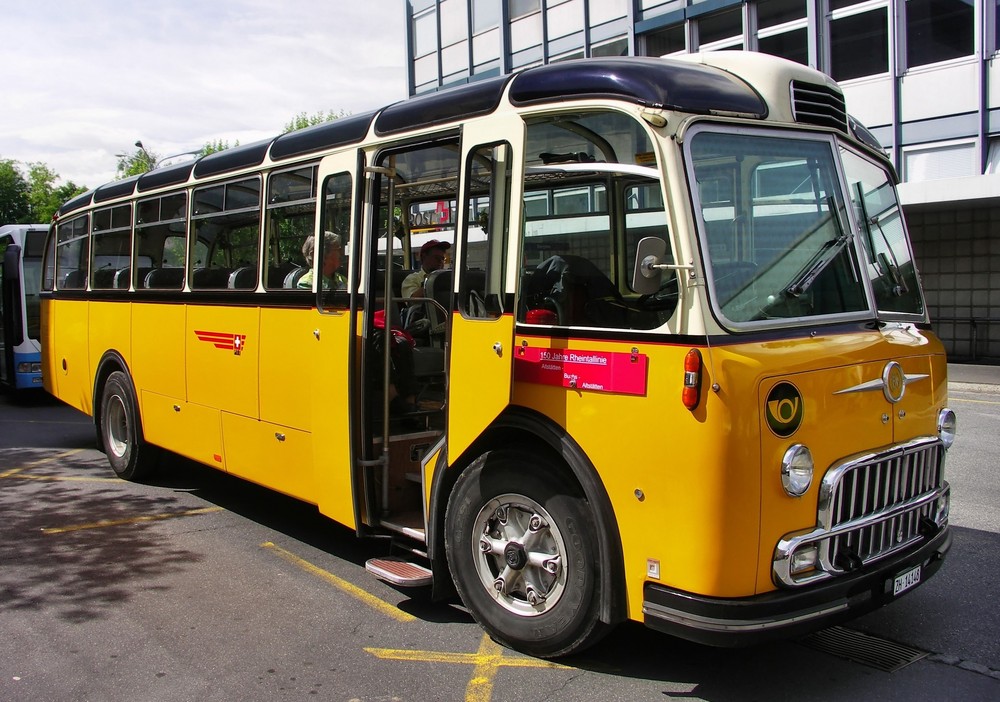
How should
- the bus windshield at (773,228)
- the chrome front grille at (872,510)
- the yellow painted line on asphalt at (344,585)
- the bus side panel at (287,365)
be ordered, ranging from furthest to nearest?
the bus side panel at (287,365), the yellow painted line on asphalt at (344,585), the bus windshield at (773,228), the chrome front grille at (872,510)

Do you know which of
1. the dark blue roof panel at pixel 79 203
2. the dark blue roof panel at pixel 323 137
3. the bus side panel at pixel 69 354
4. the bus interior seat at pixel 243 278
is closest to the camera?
the dark blue roof panel at pixel 323 137

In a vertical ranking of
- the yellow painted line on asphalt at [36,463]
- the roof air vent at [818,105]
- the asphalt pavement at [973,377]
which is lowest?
the yellow painted line on asphalt at [36,463]

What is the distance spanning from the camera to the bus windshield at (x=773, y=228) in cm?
388

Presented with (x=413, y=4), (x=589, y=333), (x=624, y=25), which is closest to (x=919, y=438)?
(x=589, y=333)

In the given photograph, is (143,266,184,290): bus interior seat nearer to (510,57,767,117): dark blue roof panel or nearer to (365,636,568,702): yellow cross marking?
(365,636,568,702): yellow cross marking

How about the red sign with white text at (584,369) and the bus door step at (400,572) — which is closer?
the red sign with white text at (584,369)

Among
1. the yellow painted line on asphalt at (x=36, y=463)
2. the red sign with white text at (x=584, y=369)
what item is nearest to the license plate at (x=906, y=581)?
the red sign with white text at (x=584, y=369)

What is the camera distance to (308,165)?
19.5 ft

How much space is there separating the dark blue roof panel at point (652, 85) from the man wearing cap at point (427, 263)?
8.61 feet

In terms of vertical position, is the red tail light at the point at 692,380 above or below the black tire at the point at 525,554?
above

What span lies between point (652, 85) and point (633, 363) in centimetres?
122

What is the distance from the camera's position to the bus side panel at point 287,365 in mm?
5801

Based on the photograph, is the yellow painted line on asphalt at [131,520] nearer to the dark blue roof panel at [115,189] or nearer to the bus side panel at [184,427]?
the bus side panel at [184,427]

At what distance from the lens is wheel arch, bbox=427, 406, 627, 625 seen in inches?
155
